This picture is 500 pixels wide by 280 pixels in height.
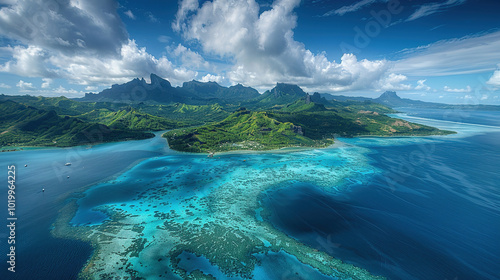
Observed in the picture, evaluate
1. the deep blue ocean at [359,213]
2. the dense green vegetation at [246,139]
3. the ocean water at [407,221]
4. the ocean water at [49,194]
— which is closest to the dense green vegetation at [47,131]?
the ocean water at [49,194]

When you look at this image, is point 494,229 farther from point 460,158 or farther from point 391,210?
point 460,158

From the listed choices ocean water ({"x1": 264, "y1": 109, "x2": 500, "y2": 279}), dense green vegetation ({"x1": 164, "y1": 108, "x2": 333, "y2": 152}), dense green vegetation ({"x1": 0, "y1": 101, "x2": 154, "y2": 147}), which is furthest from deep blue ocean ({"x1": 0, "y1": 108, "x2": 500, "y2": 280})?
dense green vegetation ({"x1": 0, "y1": 101, "x2": 154, "y2": 147})

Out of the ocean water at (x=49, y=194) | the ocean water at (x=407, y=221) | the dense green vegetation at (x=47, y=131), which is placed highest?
the dense green vegetation at (x=47, y=131)

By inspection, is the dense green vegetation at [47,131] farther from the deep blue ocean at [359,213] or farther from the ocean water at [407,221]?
the ocean water at [407,221]

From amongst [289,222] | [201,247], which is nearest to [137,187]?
[201,247]

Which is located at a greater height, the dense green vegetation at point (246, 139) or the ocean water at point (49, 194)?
the dense green vegetation at point (246, 139)

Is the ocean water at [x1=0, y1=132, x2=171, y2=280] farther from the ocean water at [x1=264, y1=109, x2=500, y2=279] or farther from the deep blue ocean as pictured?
the ocean water at [x1=264, y1=109, x2=500, y2=279]

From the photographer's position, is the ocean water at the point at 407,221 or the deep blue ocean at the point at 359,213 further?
the ocean water at the point at 407,221
